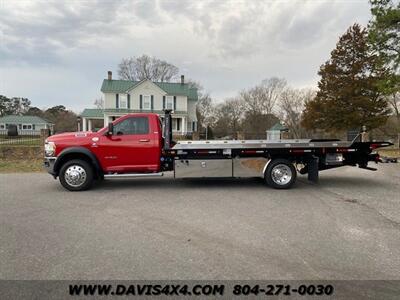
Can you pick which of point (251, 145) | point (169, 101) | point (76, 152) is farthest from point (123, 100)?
point (251, 145)

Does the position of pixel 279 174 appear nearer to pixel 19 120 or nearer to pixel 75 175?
pixel 75 175

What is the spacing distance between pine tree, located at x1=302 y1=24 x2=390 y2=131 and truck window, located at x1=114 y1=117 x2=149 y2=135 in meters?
24.7

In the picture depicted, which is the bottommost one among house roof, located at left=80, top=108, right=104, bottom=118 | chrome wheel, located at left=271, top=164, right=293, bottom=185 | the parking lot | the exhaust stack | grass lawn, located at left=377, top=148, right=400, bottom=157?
the parking lot

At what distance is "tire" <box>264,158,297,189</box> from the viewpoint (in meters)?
8.44

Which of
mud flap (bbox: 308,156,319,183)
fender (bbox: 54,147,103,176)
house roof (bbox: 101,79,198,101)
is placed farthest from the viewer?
house roof (bbox: 101,79,198,101)

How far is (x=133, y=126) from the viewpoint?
27.7 ft

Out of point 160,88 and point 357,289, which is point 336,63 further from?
point 357,289

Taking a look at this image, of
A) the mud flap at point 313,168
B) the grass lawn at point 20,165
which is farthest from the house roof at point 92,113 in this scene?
the mud flap at point 313,168

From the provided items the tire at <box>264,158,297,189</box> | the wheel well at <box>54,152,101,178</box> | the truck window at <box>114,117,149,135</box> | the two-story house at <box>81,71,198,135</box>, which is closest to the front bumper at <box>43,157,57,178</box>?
the wheel well at <box>54,152,101,178</box>

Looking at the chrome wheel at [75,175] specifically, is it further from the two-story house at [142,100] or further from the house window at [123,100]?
the house window at [123,100]

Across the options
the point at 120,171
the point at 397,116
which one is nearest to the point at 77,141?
the point at 120,171

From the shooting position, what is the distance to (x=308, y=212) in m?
6.06

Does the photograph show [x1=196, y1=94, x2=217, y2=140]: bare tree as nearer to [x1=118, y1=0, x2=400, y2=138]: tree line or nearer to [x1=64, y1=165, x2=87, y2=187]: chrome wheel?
[x1=118, y1=0, x2=400, y2=138]: tree line

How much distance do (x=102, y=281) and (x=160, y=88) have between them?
37472 millimetres
